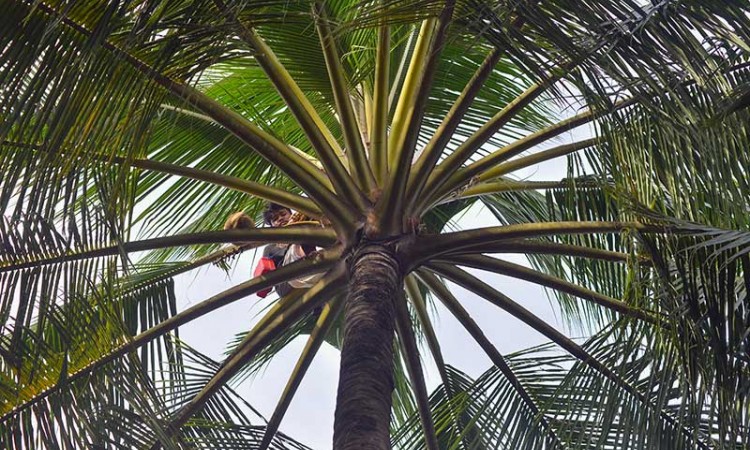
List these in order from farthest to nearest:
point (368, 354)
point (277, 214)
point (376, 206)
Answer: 1. point (277, 214)
2. point (376, 206)
3. point (368, 354)

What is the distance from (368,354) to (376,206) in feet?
3.47

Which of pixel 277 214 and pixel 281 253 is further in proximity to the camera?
pixel 277 214

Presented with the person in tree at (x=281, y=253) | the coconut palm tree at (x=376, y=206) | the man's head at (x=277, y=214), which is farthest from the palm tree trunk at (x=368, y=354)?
the man's head at (x=277, y=214)

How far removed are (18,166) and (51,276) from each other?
2.61 feet

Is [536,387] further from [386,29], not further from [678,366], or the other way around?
[386,29]

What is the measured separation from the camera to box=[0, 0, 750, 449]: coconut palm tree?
3742 millimetres

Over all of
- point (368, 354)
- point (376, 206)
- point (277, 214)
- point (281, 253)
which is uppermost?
point (277, 214)

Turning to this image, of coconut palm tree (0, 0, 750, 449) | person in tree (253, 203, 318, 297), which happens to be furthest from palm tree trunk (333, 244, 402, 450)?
person in tree (253, 203, 318, 297)

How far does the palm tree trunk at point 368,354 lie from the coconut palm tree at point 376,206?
13 mm

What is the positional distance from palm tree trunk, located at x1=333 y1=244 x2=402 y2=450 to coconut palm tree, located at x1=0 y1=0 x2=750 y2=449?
1 cm

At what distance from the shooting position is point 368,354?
4125mm

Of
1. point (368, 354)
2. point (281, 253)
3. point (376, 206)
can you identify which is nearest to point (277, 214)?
point (281, 253)

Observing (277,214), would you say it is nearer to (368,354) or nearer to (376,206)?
(376,206)

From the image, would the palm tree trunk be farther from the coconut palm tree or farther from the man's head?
the man's head
